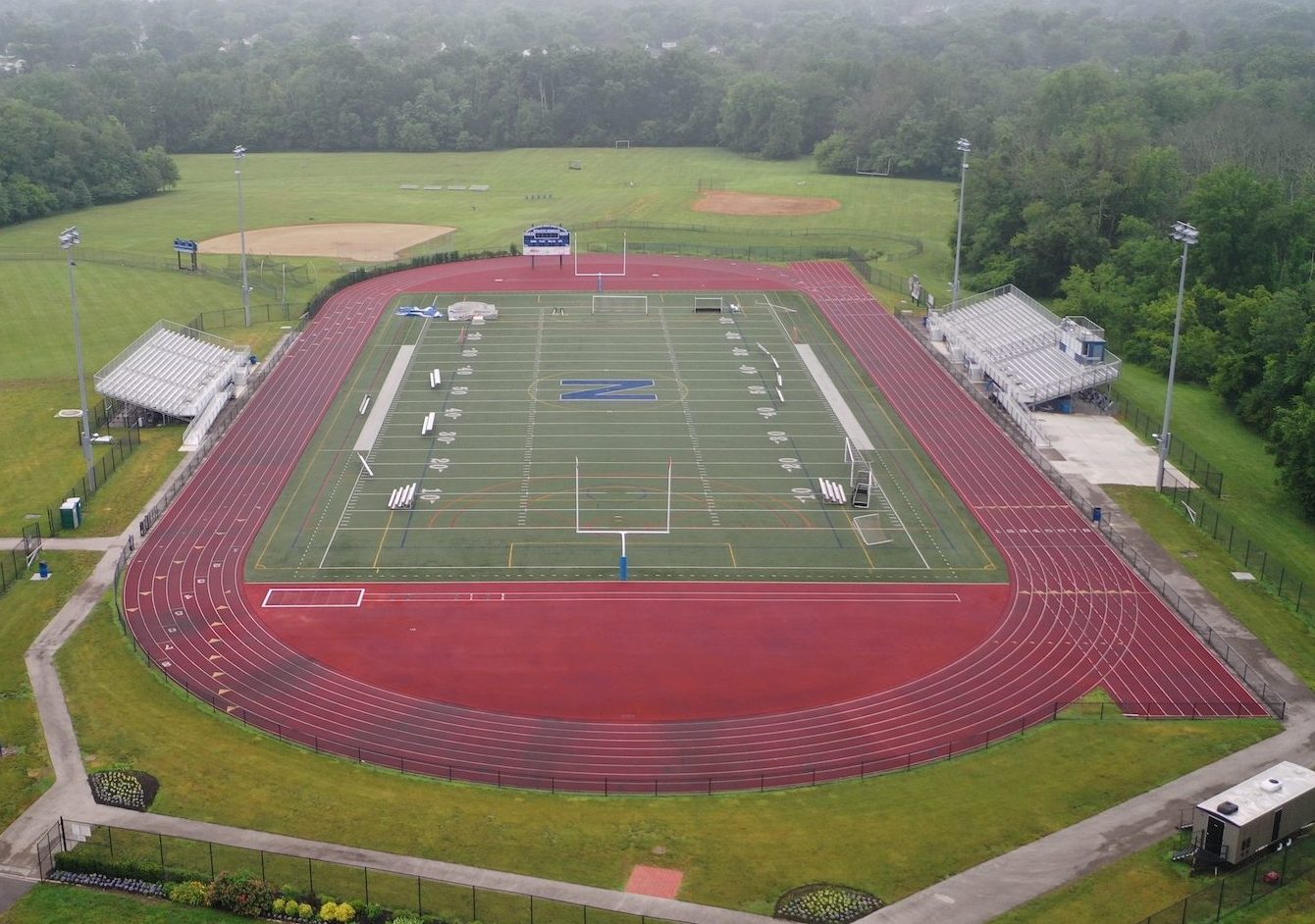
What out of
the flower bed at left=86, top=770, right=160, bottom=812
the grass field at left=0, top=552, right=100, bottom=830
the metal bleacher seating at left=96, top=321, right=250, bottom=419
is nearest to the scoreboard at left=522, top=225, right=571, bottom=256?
the metal bleacher seating at left=96, top=321, right=250, bottom=419

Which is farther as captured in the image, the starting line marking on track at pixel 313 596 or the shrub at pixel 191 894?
the starting line marking on track at pixel 313 596

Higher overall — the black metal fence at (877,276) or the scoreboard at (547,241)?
the scoreboard at (547,241)

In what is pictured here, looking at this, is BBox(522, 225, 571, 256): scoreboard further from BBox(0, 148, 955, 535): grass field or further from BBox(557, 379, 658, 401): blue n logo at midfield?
BBox(557, 379, 658, 401): blue n logo at midfield

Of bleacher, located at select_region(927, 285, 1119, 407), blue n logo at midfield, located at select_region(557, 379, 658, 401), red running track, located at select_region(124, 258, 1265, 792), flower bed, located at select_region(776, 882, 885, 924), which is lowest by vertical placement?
red running track, located at select_region(124, 258, 1265, 792)

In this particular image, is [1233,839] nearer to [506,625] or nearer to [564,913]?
[564,913]

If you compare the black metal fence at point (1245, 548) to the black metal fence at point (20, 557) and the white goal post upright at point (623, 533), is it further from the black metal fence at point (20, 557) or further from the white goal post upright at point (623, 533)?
the black metal fence at point (20, 557)

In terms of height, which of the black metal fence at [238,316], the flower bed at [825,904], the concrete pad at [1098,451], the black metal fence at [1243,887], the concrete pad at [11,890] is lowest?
the flower bed at [825,904]

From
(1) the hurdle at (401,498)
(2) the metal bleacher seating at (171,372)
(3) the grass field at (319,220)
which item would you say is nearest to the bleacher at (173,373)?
(2) the metal bleacher seating at (171,372)
